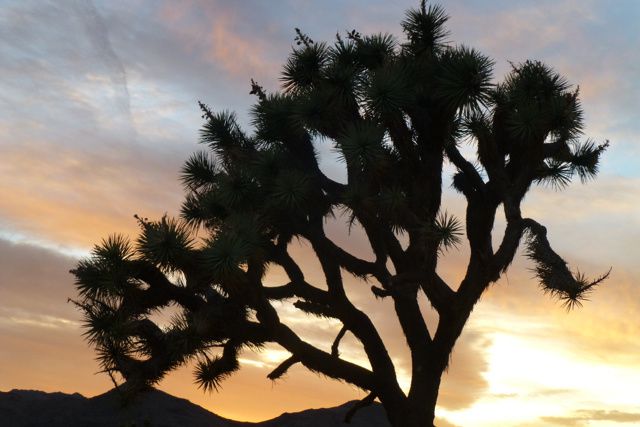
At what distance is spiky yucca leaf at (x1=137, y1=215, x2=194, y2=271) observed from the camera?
36.0 feet

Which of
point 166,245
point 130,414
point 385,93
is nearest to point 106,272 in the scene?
point 166,245

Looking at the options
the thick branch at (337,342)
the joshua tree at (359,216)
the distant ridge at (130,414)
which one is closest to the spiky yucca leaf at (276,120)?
the joshua tree at (359,216)

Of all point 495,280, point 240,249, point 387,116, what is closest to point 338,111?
point 387,116

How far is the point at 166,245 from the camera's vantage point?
36.0 ft

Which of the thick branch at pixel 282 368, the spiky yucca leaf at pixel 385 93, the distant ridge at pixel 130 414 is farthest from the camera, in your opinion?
the distant ridge at pixel 130 414

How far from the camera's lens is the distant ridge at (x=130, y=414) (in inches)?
771

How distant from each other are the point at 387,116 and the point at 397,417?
5044 mm

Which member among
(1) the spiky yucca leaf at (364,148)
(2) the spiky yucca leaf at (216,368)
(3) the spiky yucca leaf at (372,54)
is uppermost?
(3) the spiky yucca leaf at (372,54)

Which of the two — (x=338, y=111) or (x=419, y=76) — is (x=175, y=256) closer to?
(x=338, y=111)

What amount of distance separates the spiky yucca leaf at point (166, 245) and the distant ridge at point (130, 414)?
8.92 m

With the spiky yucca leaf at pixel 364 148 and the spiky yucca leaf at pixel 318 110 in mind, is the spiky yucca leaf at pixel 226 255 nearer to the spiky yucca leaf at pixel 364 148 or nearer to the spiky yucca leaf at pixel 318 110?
the spiky yucca leaf at pixel 364 148

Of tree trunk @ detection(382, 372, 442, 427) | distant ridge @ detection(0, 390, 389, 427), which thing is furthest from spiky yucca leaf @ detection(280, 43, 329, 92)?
distant ridge @ detection(0, 390, 389, 427)

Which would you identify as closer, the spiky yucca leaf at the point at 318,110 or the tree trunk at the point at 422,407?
the spiky yucca leaf at the point at 318,110

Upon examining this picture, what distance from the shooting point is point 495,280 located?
40.3ft
